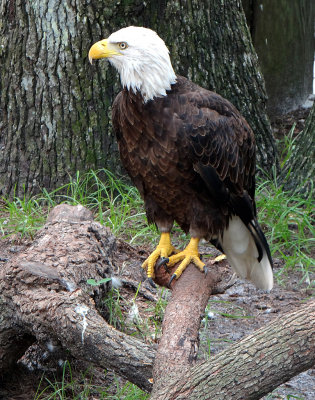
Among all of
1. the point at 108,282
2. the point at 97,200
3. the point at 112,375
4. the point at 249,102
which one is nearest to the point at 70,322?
the point at 108,282

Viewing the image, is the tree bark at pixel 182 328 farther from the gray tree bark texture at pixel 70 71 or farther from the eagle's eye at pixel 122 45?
the gray tree bark texture at pixel 70 71

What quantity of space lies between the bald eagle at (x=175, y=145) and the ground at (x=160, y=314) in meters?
0.39

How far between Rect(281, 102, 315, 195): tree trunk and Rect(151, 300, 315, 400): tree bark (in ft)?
9.47

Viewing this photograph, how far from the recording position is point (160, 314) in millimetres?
3822

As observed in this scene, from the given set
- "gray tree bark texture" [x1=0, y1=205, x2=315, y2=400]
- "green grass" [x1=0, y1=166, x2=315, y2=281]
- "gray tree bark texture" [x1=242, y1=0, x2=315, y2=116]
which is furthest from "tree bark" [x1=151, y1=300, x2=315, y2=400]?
"gray tree bark texture" [x1=242, y1=0, x2=315, y2=116]

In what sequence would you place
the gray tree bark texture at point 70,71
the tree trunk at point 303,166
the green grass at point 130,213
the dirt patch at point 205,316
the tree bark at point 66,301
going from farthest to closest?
1. the tree trunk at point 303,166
2. the gray tree bark texture at point 70,71
3. the green grass at point 130,213
4. the dirt patch at point 205,316
5. the tree bark at point 66,301

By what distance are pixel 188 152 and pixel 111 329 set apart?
3.22ft

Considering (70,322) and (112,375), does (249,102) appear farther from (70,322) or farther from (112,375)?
(70,322)

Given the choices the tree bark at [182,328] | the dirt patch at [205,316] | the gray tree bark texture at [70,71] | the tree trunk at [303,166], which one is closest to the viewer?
the tree bark at [182,328]

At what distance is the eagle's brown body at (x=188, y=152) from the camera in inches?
124

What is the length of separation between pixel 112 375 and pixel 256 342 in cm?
143

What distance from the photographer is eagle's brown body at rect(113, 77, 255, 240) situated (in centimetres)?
315

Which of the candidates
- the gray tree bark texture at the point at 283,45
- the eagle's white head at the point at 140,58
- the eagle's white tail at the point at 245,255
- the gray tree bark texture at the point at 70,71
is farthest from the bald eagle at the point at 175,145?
the gray tree bark texture at the point at 283,45

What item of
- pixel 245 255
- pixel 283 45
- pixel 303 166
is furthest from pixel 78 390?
pixel 283 45
